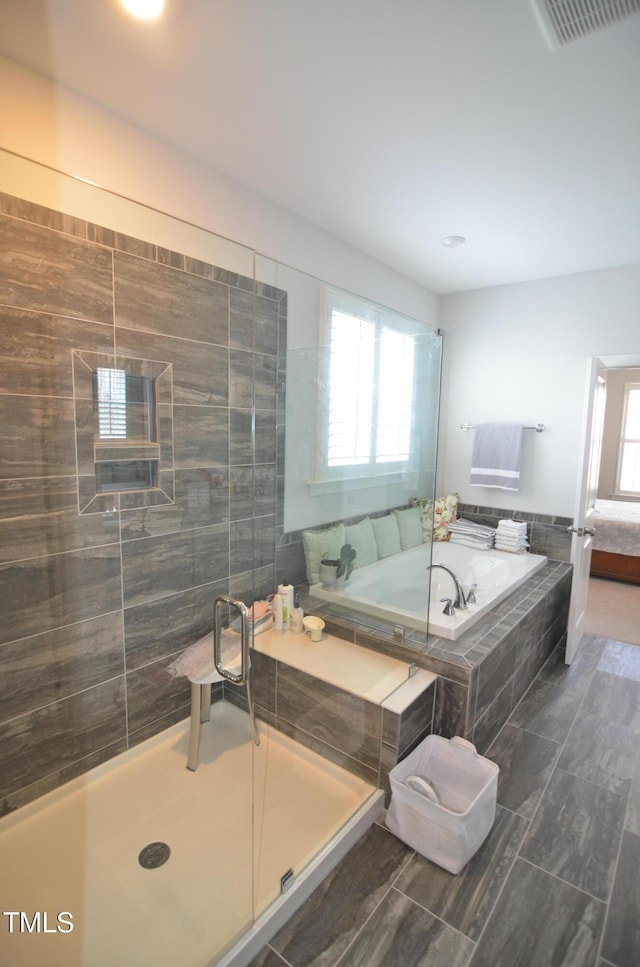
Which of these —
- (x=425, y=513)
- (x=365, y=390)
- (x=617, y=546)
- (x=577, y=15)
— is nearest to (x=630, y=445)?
(x=617, y=546)

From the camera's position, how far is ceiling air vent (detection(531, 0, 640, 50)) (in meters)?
1.22

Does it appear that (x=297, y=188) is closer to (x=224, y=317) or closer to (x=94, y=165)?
(x=224, y=317)

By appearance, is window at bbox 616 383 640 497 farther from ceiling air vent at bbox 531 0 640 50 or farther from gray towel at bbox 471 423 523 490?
ceiling air vent at bbox 531 0 640 50

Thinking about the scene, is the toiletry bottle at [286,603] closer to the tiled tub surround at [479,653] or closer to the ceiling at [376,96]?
the tiled tub surround at [479,653]

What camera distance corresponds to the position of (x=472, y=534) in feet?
12.2

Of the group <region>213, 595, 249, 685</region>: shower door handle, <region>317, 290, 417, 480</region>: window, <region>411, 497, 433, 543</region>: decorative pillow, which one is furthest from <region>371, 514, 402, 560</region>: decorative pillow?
<region>213, 595, 249, 685</region>: shower door handle

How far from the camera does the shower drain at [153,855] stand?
1567 millimetres

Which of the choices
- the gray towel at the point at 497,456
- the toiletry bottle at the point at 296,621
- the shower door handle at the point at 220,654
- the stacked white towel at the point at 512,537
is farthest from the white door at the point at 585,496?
the shower door handle at the point at 220,654

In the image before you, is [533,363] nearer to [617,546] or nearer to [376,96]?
[617,546]

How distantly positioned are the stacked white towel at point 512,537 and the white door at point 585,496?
39 centimetres

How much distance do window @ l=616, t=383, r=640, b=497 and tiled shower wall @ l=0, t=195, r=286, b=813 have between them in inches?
227

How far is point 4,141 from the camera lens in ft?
4.97

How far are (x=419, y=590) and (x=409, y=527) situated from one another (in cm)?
64

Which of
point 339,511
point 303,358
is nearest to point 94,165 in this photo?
point 303,358
